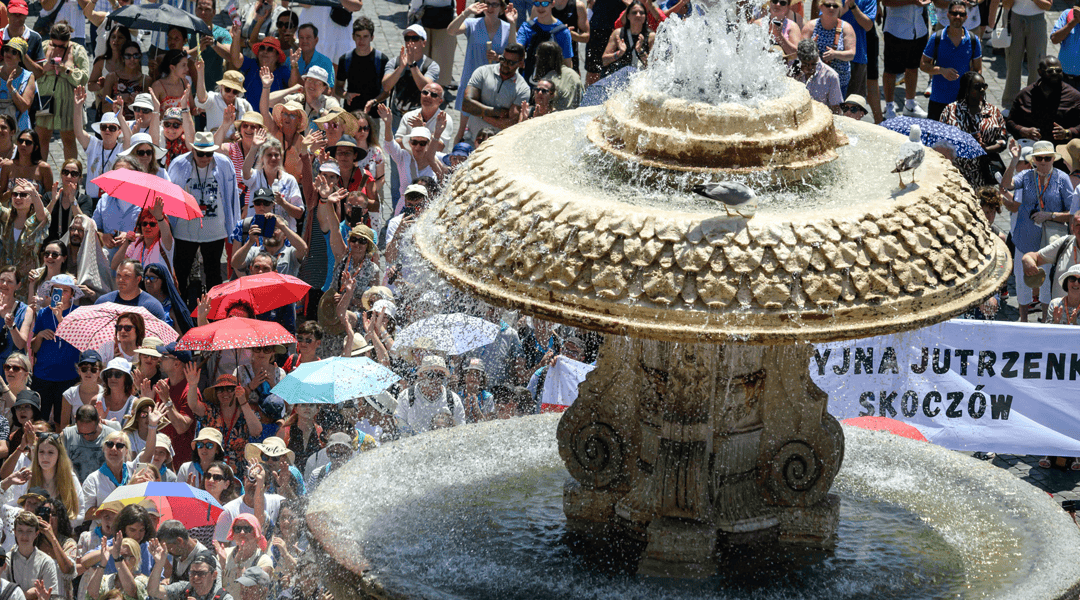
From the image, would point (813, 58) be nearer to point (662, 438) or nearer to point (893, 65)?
point (893, 65)

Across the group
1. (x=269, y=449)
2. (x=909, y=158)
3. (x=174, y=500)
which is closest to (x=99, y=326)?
(x=269, y=449)

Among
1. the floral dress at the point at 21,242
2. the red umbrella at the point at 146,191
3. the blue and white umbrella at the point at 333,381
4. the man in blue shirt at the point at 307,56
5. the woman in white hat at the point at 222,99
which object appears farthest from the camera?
the man in blue shirt at the point at 307,56

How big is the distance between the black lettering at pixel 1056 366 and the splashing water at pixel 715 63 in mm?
5233

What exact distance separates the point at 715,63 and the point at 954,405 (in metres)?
5.43

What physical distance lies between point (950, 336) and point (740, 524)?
4622 millimetres

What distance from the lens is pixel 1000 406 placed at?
11.3 metres

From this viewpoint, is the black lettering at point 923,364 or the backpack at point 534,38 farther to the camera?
the backpack at point 534,38

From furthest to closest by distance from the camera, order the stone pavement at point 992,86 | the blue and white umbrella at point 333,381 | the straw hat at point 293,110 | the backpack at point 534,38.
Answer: the backpack at point 534,38, the straw hat at point 293,110, the stone pavement at point 992,86, the blue and white umbrella at point 333,381

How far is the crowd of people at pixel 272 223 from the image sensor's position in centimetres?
950

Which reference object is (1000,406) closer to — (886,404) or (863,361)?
(886,404)

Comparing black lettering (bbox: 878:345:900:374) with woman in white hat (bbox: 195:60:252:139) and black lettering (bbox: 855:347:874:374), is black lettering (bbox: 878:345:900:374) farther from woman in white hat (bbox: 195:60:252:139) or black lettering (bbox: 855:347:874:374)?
woman in white hat (bbox: 195:60:252:139)

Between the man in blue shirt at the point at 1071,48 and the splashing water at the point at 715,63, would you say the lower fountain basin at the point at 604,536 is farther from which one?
the man in blue shirt at the point at 1071,48

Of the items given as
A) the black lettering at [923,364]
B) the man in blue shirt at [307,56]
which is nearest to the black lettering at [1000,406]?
the black lettering at [923,364]

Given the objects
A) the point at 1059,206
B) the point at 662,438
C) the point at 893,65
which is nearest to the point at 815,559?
the point at 662,438
